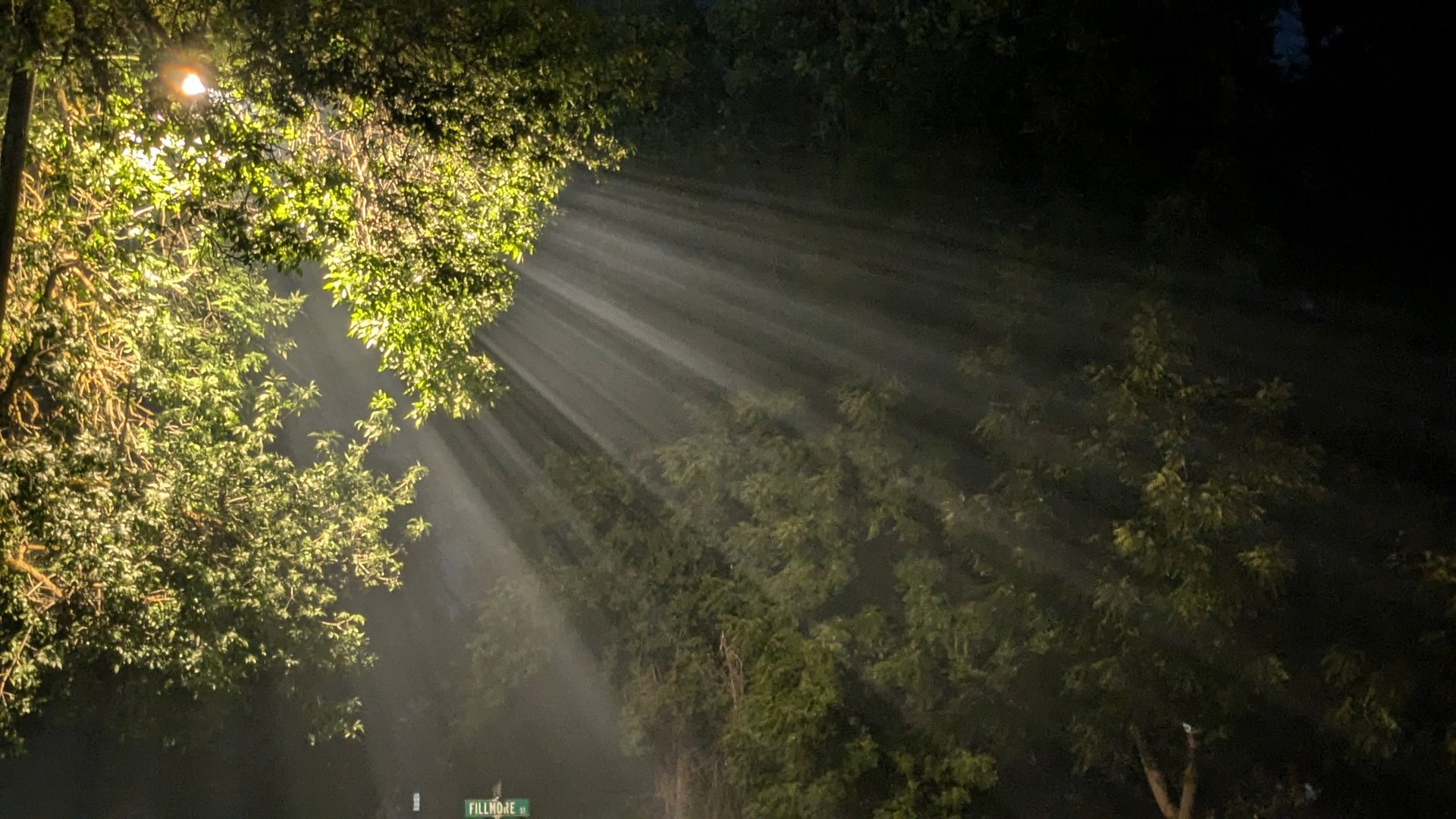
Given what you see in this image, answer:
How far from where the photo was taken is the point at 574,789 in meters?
21.6

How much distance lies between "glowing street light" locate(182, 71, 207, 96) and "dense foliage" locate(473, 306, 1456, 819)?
6.82 metres

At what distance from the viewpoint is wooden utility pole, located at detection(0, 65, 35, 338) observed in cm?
520

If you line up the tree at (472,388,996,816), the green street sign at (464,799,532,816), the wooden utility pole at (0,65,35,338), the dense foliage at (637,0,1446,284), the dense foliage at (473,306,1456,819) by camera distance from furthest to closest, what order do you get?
the green street sign at (464,799,532,816) → the tree at (472,388,996,816) → the dense foliage at (637,0,1446,284) → the dense foliage at (473,306,1456,819) → the wooden utility pole at (0,65,35,338)

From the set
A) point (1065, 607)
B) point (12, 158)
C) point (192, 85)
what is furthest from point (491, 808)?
point (12, 158)

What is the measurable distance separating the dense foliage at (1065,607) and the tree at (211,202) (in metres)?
3.91

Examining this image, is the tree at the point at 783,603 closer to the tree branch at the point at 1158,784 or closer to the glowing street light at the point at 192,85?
the tree branch at the point at 1158,784

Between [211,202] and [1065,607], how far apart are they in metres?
7.25

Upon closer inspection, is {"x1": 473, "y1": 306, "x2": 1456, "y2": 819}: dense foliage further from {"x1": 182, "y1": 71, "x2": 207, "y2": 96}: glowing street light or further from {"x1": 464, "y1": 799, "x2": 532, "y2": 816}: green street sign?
{"x1": 182, "y1": 71, "x2": 207, "y2": 96}: glowing street light

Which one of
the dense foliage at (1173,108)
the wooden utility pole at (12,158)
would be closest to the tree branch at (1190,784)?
the dense foliage at (1173,108)

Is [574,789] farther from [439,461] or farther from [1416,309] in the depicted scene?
[1416,309]

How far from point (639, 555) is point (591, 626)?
2.00 metres

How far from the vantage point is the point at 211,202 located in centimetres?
622

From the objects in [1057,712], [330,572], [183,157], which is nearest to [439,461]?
[330,572]

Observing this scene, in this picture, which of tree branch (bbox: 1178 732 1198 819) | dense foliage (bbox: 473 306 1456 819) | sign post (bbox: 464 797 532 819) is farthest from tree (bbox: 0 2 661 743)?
tree branch (bbox: 1178 732 1198 819)
